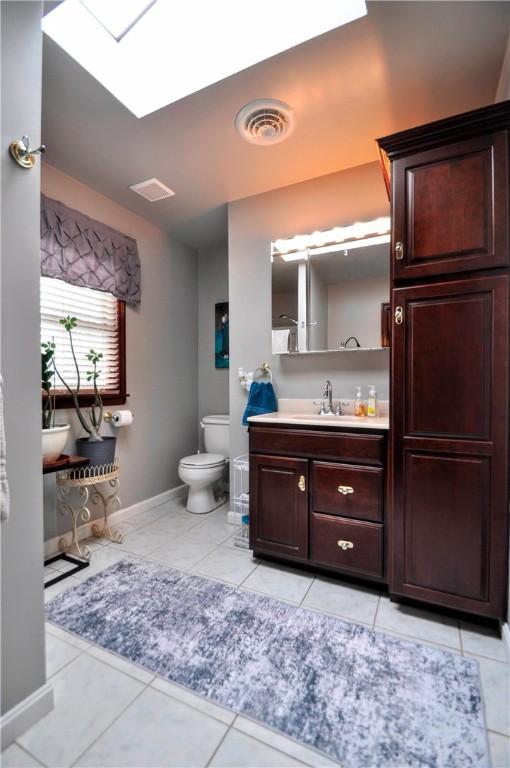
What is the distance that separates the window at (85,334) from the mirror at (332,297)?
1249 mm

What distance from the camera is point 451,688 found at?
121 cm

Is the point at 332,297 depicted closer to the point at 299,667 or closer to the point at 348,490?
the point at 348,490

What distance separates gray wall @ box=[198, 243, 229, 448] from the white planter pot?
5.49ft

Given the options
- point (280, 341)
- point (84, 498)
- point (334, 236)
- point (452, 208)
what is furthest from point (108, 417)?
point (452, 208)

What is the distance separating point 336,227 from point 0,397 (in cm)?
213

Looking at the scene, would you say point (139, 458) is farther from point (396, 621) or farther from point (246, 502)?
point (396, 621)

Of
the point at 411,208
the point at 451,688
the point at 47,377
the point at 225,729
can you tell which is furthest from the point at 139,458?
the point at 411,208

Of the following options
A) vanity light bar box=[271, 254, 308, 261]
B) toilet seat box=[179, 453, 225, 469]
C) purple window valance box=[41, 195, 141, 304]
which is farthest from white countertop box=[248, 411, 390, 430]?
purple window valance box=[41, 195, 141, 304]

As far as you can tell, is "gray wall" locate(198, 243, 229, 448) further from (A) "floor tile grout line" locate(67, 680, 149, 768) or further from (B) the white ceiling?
(A) "floor tile grout line" locate(67, 680, 149, 768)

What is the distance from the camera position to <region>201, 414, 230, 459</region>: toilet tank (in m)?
3.04

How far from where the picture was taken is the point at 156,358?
304 cm

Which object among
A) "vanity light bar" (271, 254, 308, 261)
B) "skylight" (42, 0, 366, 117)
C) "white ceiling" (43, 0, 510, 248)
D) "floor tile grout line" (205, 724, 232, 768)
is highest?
"skylight" (42, 0, 366, 117)

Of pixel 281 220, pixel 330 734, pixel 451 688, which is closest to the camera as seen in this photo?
pixel 330 734

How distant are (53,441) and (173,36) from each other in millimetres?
2108
